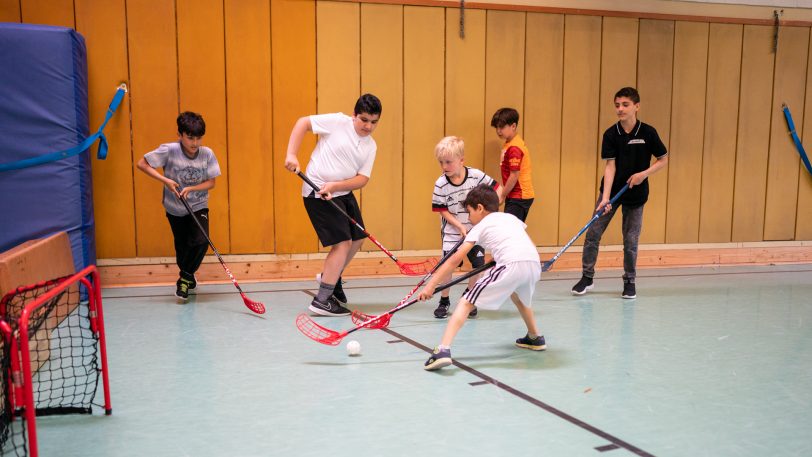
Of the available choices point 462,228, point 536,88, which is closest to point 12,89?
point 462,228

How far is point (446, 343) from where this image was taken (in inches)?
117

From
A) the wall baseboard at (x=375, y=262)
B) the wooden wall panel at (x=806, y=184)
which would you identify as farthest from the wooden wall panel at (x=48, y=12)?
the wooden wall panel at (x=806, y=184)

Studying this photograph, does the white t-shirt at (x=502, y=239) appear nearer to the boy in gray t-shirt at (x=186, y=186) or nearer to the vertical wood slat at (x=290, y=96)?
the boy in gray t-shirt at (x=186, y=186)

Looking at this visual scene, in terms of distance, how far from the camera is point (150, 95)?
5.03 m

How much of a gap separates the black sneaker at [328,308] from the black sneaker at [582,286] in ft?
5.86

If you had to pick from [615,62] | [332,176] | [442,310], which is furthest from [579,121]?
[332,176]

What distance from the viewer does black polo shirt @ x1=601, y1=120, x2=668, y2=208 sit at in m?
4.77

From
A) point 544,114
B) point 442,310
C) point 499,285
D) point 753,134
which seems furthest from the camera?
point 753,134

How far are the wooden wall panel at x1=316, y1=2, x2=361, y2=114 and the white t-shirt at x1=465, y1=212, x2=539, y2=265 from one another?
103 inches

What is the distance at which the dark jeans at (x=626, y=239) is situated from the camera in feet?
15.6

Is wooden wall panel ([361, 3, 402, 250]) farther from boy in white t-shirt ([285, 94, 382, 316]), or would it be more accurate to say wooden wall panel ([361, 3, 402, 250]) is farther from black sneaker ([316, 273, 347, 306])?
boy in white t-shirt ([285, 94, 382, 316])

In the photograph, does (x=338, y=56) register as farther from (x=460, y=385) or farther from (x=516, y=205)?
(x=460, y=385)

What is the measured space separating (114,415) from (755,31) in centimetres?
644

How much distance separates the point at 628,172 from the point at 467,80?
1.65 metres
